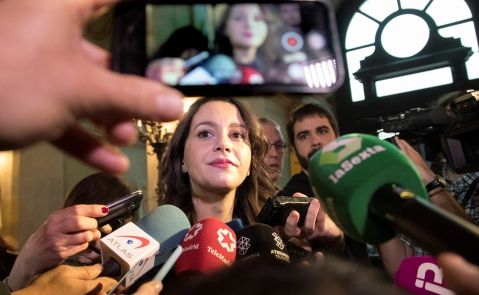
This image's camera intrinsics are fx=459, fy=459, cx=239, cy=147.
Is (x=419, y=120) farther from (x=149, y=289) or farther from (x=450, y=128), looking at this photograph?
(x=149, y=289)

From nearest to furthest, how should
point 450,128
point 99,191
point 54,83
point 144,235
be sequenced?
point 54,83, point 144,235, point 450,128, point 99,191

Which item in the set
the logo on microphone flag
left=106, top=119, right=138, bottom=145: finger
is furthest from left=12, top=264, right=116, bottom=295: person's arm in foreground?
left=106, top=119, right=138, bottom=145: finger

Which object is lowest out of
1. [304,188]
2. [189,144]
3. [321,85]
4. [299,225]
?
[304,188]

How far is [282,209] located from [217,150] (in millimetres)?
292

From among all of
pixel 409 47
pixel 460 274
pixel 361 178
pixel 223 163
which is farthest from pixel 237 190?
pixel 409 47

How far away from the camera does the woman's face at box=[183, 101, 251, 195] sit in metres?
1.33

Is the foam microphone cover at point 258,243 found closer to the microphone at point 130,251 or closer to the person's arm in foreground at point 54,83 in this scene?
the microphone at point 130,251

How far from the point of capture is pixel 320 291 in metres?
0.33

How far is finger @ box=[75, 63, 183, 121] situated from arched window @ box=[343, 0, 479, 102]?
16.4 ft

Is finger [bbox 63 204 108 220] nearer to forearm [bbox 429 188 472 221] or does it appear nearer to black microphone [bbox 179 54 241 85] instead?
black microphone [bbox 179 54 241 85]

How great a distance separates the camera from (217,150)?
1.35 metres

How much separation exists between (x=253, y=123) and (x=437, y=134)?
0.66 metres

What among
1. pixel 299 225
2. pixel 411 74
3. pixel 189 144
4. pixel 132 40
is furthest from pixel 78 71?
pixel 411 74

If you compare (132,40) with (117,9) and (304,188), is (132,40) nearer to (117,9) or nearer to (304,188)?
(117,9)
